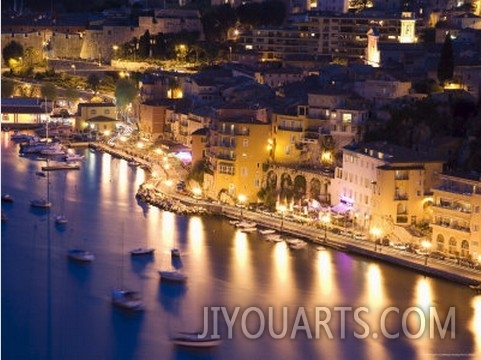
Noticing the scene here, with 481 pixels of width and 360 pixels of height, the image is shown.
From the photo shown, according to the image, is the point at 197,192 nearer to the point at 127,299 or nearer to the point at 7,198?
the point at 7,198

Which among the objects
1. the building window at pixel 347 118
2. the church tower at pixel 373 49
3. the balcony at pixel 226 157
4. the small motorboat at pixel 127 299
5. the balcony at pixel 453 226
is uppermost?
the church tower at pixel 373 49

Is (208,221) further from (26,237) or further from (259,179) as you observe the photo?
(26,237)

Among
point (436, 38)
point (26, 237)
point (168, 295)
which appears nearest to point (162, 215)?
point (26, 237)

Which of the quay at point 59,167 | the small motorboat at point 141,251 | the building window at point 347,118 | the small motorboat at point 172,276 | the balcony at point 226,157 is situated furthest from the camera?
the quay at point 59,167

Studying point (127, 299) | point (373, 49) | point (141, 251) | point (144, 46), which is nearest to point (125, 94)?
point (144, 46)

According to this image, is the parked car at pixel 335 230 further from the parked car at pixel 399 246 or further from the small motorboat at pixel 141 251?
the small motorboat at pixel 141 251

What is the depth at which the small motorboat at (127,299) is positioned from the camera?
7.52 metres

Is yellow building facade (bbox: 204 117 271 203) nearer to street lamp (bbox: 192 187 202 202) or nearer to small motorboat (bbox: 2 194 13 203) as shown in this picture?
street lamp (bbox: 192 187 202 202)

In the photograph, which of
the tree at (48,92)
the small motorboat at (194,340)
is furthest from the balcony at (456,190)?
the tree at (48,92)

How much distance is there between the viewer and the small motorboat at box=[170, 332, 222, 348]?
686 centimetres

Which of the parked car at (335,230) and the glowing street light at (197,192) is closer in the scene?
the parked car at (335,230)

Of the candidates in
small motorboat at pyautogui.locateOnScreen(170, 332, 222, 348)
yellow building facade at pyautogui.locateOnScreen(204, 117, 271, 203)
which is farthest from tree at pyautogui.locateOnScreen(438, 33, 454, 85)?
small motorboat at pyautogui.locateOnScreen(170, 332, 222, 348)

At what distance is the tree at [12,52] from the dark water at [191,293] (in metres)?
7.88

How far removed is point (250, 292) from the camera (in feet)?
26.1
